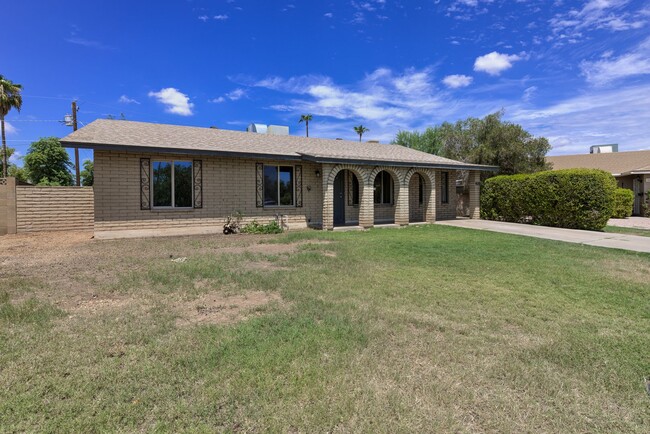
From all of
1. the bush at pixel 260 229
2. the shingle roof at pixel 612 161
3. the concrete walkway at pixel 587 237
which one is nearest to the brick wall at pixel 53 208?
the bush at pixel 260 229

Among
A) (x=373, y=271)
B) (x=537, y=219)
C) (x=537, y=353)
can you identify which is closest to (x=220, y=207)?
(x=373, y=271)

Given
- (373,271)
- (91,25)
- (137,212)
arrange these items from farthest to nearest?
(91,25)
(137,212)
(373,271)

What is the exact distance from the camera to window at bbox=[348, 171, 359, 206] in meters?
15.9

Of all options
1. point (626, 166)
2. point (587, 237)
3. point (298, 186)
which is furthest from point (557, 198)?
point (626, 166)

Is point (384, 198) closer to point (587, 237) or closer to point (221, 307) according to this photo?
point (587, 237)

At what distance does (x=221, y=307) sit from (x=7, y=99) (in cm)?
2909

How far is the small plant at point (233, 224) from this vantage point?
12.3m

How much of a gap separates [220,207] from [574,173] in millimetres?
14176

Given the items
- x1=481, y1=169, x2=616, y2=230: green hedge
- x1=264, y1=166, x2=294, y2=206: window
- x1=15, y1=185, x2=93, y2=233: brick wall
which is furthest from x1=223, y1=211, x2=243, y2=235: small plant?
x1=481, y1=169, x2=616, y2=230: green hedge

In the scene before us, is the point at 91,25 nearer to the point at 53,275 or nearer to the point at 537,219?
the point at 53,275

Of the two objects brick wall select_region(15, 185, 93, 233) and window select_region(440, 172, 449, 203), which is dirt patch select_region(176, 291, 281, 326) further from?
window select_region(440, 172, 449, 203)

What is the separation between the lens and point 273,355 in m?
3.18

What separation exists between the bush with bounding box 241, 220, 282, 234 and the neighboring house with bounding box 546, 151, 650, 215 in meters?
23.9

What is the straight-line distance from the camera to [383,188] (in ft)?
56.2
